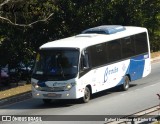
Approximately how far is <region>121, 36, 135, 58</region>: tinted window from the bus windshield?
403 cm

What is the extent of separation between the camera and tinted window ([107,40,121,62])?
23.5 meters

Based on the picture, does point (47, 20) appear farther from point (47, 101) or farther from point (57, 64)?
point (57, 64)

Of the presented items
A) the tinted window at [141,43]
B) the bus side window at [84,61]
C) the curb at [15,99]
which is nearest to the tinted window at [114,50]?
the tinted window at [141,43]

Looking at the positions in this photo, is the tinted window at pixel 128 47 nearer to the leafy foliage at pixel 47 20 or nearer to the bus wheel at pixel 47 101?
the bus wheel at pixel 47 101

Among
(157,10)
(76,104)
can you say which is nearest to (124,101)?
(76,104)

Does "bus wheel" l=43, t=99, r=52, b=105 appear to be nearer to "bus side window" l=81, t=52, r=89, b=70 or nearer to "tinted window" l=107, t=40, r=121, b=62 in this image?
"bus side window" l=81, t=52, r=89, b=70

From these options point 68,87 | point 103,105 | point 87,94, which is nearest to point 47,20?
point 87,94

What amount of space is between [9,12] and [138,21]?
10.6 m

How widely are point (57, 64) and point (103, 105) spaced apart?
2.32 meters

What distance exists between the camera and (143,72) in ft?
86.0

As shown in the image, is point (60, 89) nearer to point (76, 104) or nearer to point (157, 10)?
point (76, 104)

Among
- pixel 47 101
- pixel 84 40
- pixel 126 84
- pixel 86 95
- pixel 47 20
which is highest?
pixel 84 40

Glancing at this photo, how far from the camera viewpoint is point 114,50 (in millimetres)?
23891

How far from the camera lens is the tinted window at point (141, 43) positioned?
25.8 m
